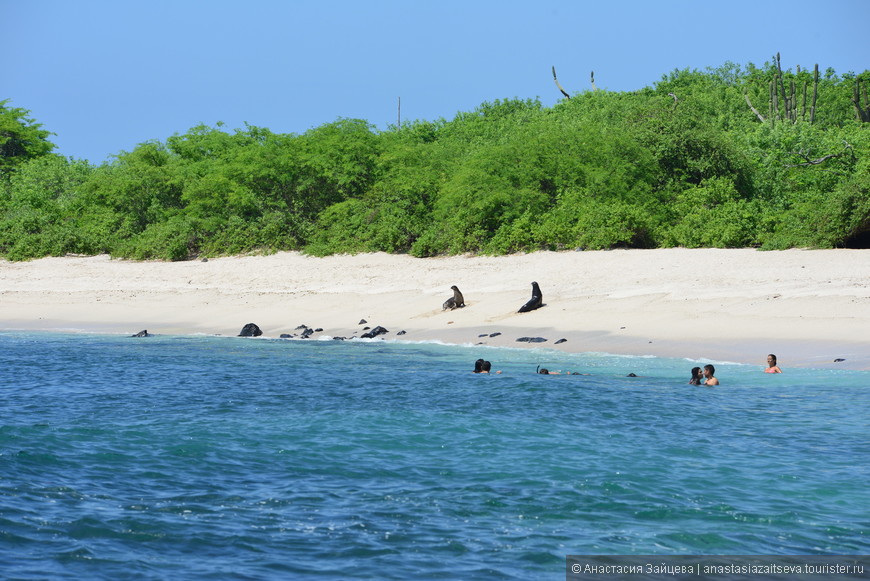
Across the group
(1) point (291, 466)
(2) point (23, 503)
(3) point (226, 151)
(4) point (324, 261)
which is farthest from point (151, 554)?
(3) point (226, 151)

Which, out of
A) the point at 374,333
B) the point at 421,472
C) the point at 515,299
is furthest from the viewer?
the point at 515,299

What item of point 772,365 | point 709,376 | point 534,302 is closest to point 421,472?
point 709,376

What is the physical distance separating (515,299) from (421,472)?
1588 centimetres

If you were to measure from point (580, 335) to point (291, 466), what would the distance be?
12.1 metres

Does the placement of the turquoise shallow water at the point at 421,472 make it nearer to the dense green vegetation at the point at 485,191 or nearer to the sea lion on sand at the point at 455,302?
the sea lion on sand at the point at 455,302

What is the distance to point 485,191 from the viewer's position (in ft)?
110

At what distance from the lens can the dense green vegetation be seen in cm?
3070

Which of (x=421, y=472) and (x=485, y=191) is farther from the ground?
(x=485, y=191)

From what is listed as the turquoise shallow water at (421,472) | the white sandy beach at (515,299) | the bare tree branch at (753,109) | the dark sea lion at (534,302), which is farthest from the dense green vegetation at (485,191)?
the turquoise shallow water at (421,472)

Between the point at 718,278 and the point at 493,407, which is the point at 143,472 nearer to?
the point at 493,407

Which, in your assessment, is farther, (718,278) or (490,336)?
(718,278)

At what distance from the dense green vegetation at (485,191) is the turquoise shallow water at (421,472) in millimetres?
14209

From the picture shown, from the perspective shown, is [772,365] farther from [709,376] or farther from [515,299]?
[515,299]

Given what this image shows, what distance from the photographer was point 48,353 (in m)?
22.2
